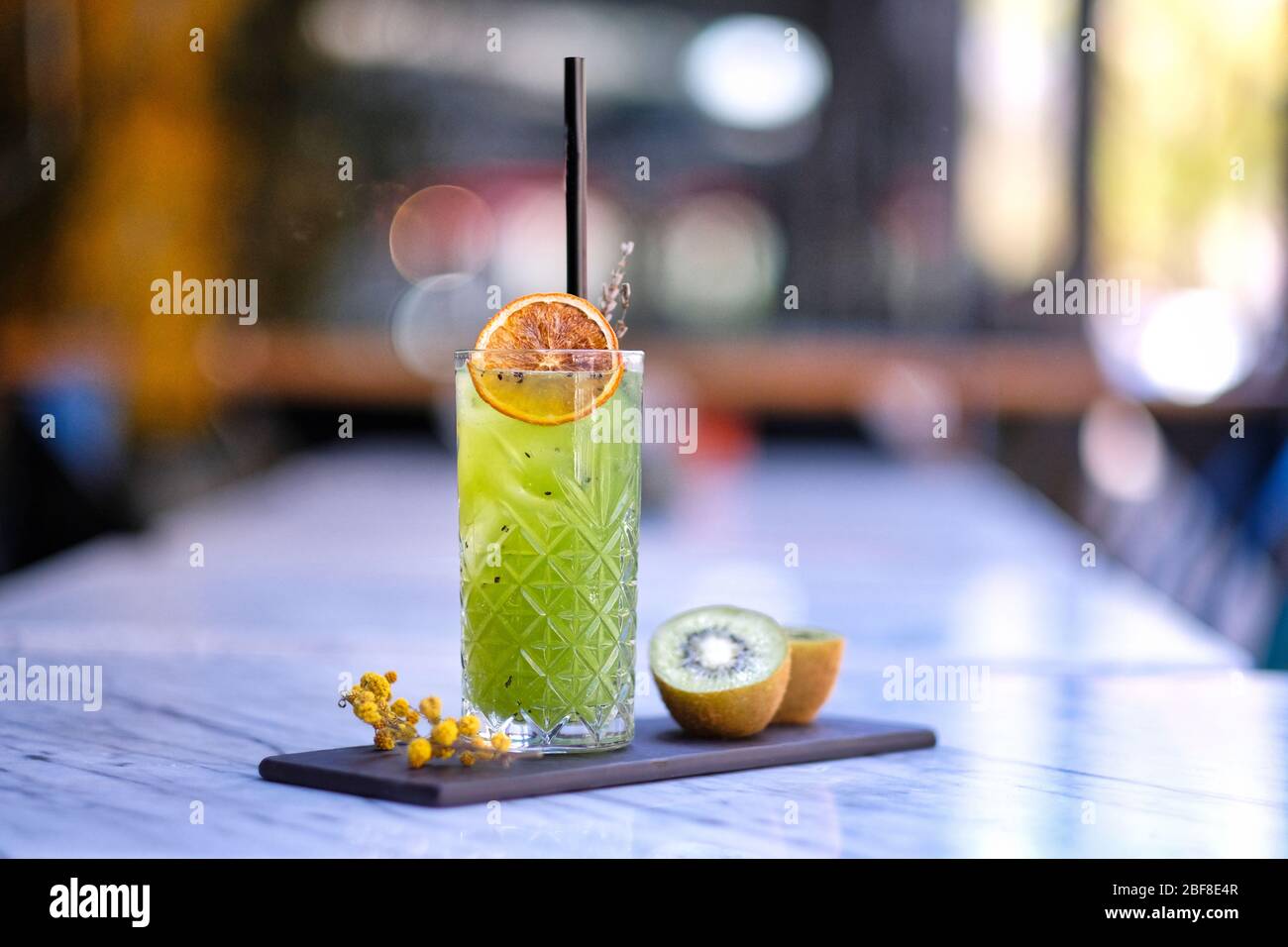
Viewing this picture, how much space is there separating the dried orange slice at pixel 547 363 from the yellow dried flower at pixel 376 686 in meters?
0.23

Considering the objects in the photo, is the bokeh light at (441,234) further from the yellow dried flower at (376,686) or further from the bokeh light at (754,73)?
the yellow dried flower at (376,686)

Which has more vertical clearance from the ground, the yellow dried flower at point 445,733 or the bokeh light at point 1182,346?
the bokeh light at point 1182,346

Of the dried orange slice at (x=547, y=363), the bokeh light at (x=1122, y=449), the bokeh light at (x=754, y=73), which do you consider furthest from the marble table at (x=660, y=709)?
the bokeh light at (x=754, y=73)

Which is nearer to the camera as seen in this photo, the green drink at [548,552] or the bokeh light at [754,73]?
the green drink at [548,552]

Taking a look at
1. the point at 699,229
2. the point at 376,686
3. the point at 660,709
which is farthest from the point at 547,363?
the point at 699,229

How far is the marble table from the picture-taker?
1136 mm

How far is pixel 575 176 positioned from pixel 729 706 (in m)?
0.43

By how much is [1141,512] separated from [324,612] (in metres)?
3.45

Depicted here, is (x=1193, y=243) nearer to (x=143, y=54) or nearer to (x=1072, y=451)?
(x=1072, y=451)

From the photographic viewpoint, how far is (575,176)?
1443mm

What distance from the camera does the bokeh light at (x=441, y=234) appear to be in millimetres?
8195

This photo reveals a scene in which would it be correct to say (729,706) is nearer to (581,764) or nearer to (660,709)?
(581,764)

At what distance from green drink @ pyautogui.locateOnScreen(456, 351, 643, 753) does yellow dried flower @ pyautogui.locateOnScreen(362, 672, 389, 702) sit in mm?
90

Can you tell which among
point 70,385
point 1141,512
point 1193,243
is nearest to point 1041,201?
point 1193,243
